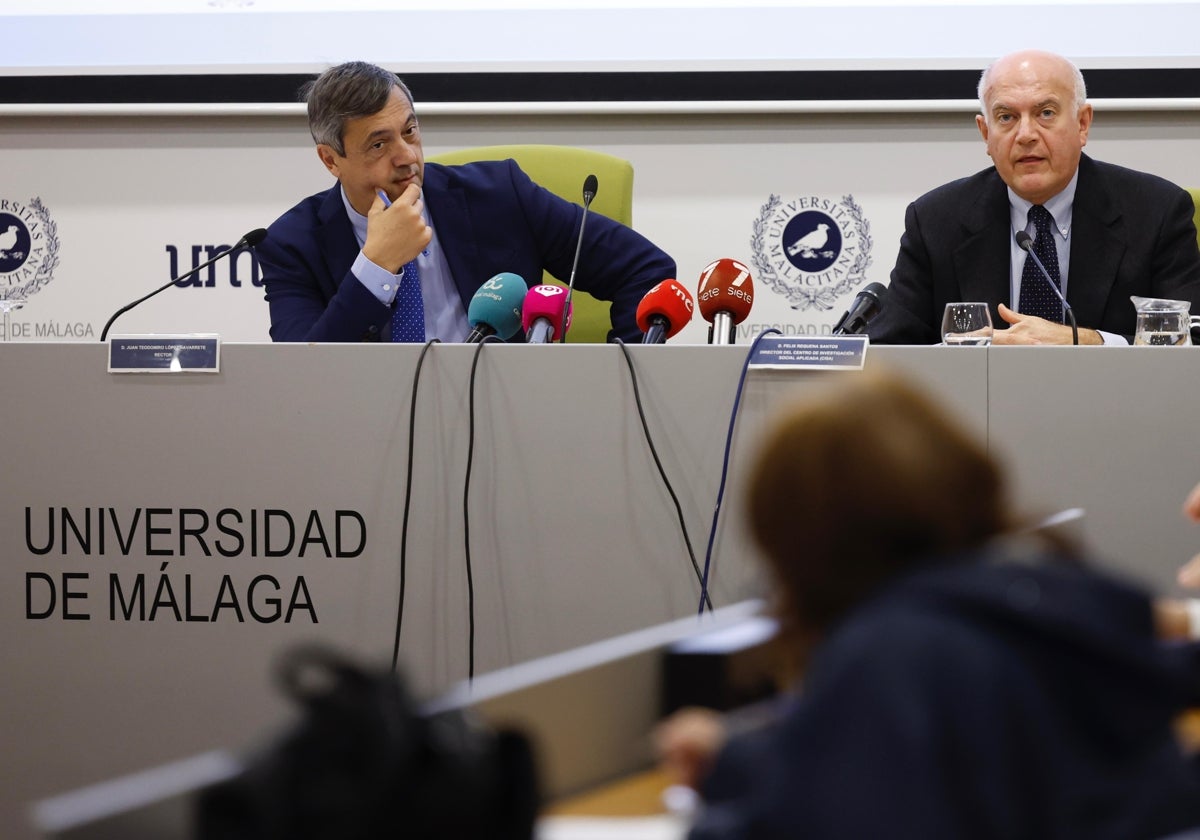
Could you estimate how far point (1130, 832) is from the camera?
→ 2.19ft

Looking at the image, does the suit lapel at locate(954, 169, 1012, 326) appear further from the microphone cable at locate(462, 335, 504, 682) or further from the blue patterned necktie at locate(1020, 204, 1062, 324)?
the microphone cable at locate(462, 335, 504, 682)

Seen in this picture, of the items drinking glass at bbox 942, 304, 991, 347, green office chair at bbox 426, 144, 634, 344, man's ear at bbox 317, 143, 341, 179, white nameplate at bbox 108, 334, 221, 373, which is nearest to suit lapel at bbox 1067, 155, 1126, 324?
drinking glass at bbox 942, 304, 991, 347

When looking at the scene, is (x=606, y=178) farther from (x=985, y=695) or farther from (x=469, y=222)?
(x=985, y=695)

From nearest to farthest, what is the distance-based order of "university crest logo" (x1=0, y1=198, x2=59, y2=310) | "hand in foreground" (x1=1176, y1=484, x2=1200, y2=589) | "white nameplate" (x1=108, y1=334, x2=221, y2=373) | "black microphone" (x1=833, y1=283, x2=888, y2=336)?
"hand in foreground" (x1=1176, y1=484, x2=1200, y2=589) < "white nameplate" (x1=108, y1=334, x2=221, y2=373) < "black microphone" (x1=833, y1=283, x2=888, y2=336) < "university crest logo" (x1=0, y1=198, x2=59, y2=310)

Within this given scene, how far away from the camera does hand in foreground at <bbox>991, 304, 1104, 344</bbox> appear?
236cm

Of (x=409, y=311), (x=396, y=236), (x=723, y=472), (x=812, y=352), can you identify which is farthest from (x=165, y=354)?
(x=812, y=352)

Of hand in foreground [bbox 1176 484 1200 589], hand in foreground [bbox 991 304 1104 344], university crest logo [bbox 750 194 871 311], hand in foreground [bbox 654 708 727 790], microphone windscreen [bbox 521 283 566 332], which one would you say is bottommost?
hand in foreground [bbox 654 708 727 790]

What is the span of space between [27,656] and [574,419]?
0.94m

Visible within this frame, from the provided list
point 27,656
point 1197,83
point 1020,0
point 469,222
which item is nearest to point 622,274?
point 469,222

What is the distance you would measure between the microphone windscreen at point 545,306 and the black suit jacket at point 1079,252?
93cm

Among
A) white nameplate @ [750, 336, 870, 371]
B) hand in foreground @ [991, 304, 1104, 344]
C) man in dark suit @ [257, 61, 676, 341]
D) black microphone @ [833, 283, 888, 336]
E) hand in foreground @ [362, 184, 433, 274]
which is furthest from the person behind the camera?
man in dark suit @ [257, 61, 676, 341]

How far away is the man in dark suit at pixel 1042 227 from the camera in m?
2.86

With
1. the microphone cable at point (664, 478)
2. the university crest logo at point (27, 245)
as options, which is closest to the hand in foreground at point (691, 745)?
the microphone cable at point (664, 478)

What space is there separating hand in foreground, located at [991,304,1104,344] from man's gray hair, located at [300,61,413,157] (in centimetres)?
134
